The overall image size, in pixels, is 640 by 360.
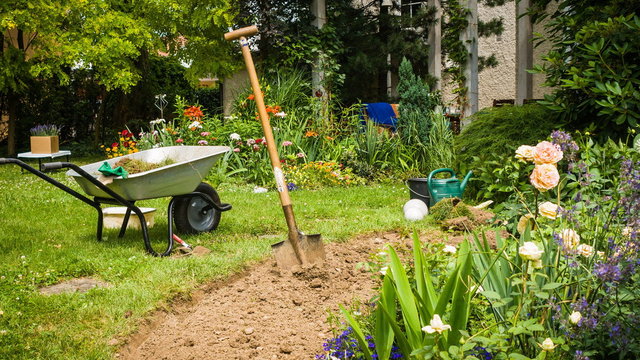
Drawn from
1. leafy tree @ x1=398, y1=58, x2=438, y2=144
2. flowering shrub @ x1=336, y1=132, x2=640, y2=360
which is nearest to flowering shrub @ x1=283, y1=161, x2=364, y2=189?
leafy tree @ x1=398, y1=58, x2=438, y2=144

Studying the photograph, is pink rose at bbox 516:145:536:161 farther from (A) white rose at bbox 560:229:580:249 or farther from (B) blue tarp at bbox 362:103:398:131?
(B) blue tarp at bbox 362:103:398:131

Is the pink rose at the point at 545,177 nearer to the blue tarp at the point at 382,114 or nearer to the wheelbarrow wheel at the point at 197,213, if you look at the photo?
the wheelbarrow wheel at the point at 197,213

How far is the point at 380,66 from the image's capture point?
11.2 m

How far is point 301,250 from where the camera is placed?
3385 millimetres

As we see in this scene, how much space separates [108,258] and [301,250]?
1.31 meters

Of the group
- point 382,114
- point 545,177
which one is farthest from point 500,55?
point 545,177

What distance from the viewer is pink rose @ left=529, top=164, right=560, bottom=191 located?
174 cm

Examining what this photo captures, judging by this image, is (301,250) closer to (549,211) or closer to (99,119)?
(549,211)

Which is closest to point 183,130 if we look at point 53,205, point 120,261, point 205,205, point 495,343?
point 53,205

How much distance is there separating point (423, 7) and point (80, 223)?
7.53 meters

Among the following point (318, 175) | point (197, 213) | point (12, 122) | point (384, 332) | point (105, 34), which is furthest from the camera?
point (12, 122)

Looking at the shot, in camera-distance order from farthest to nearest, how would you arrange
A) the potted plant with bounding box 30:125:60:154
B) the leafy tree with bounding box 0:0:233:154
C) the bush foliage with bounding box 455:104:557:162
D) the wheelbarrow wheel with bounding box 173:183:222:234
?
1. the leafy tree with bounding box 0:0:233:154
2. the potted plant with bounding box 30:125:60:154
3. the bush foliage with bounding box 455:104:557:162
4. the wheelbarrow wheel with bounding box 173:183:222:234

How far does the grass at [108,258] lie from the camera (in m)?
2.61

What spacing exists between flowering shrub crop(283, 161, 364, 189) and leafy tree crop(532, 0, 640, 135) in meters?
3.39
